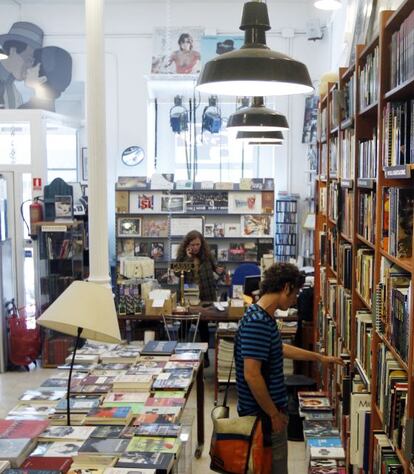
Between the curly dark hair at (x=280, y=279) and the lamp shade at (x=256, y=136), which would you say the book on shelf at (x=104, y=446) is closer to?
the curly dark hair at (x=280, y=279)

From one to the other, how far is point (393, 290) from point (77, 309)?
1446 mm

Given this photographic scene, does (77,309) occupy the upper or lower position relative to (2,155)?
lower

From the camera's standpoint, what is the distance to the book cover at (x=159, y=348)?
13.9 ft

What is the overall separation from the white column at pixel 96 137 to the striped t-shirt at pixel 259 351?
8.65ft

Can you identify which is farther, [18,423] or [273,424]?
[273,424]

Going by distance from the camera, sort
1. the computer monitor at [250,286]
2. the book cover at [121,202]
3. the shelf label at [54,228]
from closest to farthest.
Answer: the computer monitor at [250,286]
the shelf label at [54,228]
the book cover at [121,202]

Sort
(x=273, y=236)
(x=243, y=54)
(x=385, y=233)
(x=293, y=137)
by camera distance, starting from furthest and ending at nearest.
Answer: (x=293, y=137), (x=273, y=236), (x=385, y=233), (x=243, y=54)

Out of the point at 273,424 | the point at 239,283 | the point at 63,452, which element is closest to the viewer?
the point at 63,452

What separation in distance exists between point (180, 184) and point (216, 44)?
2.37 metres

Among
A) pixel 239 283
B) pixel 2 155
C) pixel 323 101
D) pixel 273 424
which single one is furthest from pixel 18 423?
pixel 2 155

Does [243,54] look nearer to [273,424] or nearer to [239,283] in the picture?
[273,424]

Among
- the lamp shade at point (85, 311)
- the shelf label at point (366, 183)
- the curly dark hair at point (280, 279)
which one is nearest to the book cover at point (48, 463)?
the lamp shade at point (85, 311)

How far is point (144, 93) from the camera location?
32.8 ft

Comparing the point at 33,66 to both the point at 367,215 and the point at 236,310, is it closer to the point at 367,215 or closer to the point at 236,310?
the point at 236,310
